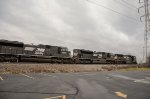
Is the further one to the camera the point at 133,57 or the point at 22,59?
the point at 133,57

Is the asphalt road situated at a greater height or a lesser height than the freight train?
lesser

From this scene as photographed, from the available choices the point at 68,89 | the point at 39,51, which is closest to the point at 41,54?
the point at 39,51

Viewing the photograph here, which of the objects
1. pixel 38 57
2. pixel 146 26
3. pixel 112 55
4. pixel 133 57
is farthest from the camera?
pixel 133 57

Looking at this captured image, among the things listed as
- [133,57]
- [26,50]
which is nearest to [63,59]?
[26,50]

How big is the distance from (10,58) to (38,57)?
5701 millimetres

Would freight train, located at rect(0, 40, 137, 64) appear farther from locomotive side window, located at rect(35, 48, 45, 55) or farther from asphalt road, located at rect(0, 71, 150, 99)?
asphalt road, located at rect(0, 71, 150, 99)

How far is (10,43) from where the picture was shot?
2845 cm

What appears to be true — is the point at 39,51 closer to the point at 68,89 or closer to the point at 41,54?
the point at 41,54

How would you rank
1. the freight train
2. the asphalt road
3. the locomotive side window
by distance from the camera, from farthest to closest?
1. the locomotive side window
2. the freight train
3. the asphalt road

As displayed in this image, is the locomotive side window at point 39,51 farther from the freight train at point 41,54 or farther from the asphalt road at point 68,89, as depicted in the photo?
the asphalt road at point 68,89

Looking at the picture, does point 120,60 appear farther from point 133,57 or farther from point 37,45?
point 37,45

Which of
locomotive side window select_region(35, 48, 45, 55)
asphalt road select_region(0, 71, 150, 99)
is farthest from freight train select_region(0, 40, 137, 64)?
asphalt road select_region(0, 71, 150, 99)

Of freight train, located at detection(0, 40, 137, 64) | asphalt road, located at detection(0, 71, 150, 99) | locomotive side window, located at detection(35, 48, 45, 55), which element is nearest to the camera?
asphalt road, located at detection(0, 71, 150, 99)

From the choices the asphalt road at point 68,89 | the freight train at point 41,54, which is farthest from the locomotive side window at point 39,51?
the asphalt road at point 68,89
